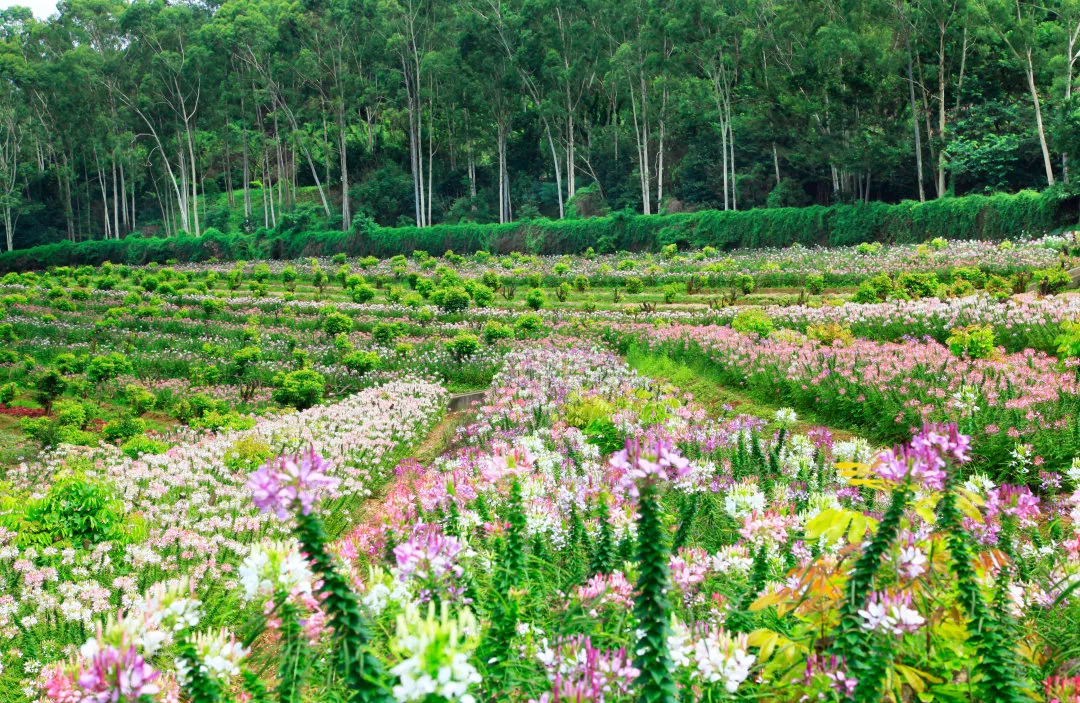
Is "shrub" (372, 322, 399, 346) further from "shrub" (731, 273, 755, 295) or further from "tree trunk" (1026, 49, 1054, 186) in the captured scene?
"tree trunk" (1026, 49, 1054, 186)

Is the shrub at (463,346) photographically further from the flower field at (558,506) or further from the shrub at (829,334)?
the shrub at (829,334)

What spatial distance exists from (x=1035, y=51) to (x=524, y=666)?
1483 inches

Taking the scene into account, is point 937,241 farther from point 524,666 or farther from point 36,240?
point 36,240

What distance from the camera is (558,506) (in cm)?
428

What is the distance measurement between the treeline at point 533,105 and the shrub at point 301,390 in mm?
25879

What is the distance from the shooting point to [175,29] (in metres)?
49.6

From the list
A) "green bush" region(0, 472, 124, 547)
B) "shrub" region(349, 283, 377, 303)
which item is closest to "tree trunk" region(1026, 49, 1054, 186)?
"shrub" region(349, 283, 377, 303)

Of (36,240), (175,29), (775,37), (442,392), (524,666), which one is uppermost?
(175,29)

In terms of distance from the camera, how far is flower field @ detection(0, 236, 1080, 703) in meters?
1.92

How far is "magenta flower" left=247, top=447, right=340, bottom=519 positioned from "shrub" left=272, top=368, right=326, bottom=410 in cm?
1115

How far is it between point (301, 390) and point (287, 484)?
11.2 metres

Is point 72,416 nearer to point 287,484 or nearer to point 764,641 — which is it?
point 287,484

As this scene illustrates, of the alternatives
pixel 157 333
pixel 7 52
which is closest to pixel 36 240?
pixel 7 52

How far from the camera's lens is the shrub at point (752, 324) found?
12891 millimetres
